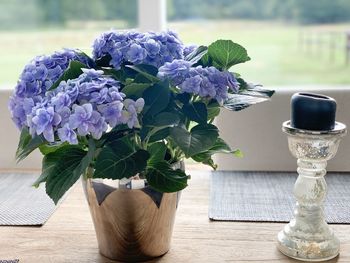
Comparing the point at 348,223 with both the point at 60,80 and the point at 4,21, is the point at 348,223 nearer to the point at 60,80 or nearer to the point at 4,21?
the point at 60,80

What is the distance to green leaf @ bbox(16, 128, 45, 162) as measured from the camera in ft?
2.90

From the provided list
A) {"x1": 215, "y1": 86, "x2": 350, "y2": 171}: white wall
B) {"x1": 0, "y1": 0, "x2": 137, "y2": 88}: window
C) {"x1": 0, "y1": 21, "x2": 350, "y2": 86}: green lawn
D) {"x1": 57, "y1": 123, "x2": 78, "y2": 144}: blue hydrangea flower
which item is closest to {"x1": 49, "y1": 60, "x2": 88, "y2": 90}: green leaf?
{"x1": 57, "y1": 123, "x2": 78, "y2": 144}: blue hydrangea flower

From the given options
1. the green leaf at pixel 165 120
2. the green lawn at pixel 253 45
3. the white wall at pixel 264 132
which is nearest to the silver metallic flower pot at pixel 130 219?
the green leaf at pixel 165 120

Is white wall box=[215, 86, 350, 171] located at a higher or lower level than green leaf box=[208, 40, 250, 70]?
lower

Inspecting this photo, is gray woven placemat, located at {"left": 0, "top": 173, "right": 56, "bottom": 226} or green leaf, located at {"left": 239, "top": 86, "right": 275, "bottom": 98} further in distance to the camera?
gray woven placemat, located at {"left": 0, "top": 173, "right": 56, "bottom": 226}

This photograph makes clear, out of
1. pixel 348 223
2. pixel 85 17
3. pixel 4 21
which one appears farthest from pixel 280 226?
pixel 4 21

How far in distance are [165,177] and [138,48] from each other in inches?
8.6

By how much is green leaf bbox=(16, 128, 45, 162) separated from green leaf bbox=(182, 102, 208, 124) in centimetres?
24

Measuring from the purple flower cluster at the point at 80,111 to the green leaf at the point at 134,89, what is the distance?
25mm

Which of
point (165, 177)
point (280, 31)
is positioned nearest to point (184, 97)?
point (165, 177)

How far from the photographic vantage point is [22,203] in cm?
129

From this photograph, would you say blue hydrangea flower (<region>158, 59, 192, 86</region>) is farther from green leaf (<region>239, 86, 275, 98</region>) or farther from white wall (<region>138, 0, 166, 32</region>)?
white wall (<region>138, 0, 166, 32</region>)

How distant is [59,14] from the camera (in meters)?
2.32

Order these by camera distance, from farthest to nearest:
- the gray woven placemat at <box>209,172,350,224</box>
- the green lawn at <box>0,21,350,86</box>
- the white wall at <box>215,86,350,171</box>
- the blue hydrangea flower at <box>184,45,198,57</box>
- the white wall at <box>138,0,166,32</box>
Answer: the green lawn at <box>0,21,350,86</box> → the white wall at <box>138,0,166,32</box> → the white wall at <box>215,86,350,171</box> → the gray woven placemat at <box>209,172,350,224</box> → the blue hydrangea flower at <box>184,45,198,57</box>
